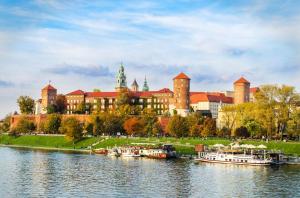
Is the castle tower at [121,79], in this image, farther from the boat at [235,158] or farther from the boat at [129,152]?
the boat at [235,158]

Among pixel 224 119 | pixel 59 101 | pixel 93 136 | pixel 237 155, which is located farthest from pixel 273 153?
pixel 59 101

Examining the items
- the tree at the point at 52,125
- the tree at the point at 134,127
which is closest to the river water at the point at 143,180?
the tree at the point at 134,127

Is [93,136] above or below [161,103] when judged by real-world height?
below

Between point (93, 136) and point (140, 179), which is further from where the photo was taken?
point (93, 136)

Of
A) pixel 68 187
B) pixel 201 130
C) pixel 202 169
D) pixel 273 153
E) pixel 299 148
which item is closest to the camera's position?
pixel 68 187

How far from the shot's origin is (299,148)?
75.2 m

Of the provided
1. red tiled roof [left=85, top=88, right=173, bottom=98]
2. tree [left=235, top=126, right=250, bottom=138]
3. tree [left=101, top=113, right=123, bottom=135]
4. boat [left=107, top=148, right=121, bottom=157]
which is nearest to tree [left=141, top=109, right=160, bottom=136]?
tree [left=101, top=113, right=123, bottom=135]

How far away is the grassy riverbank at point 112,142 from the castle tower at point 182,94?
3357 cm

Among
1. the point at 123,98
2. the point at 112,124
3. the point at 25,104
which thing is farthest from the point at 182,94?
the point at 25,104

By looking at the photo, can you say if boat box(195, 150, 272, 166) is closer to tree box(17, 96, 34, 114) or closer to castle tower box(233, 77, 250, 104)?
castle tower box(233, 77, 250, 104)

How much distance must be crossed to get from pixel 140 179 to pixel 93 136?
196ft

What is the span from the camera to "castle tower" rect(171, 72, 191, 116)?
443 feet

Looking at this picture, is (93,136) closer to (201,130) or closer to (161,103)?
(201,130)

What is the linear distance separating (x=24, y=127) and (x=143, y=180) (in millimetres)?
83154
